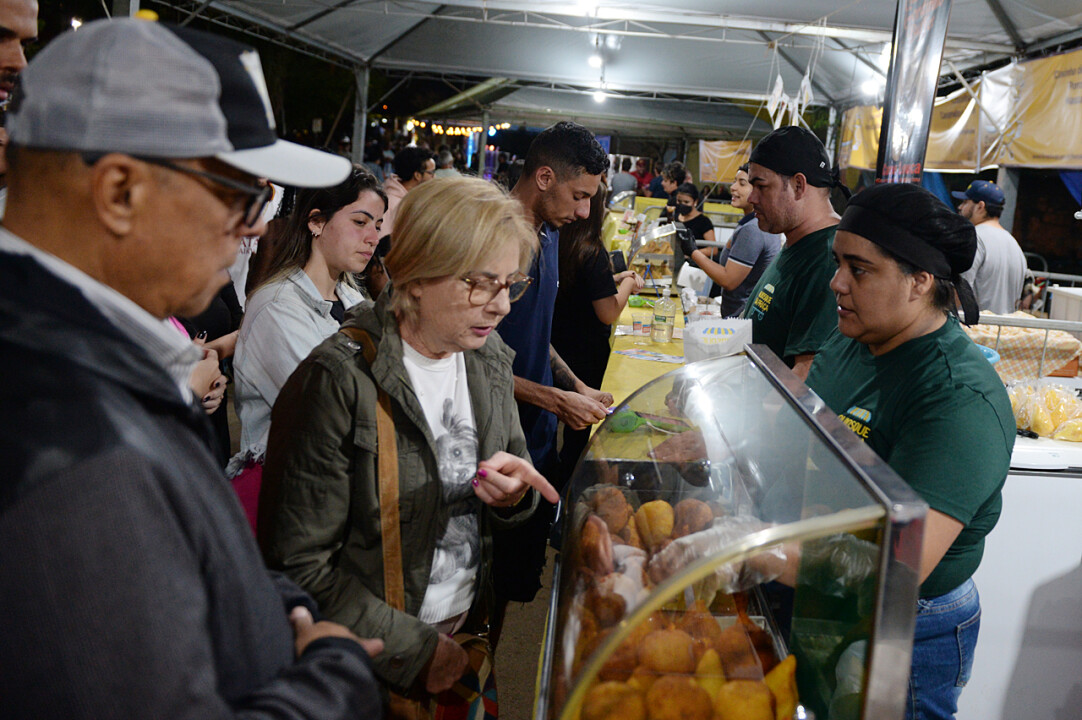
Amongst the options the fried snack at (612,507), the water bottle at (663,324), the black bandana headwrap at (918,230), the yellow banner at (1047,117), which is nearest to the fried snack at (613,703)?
the fried snack at (612,507)

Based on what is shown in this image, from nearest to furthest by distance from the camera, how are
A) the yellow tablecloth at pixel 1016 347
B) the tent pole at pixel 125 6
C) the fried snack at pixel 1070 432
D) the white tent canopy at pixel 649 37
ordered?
the fried snack at pixel 1070 432
the yellow tablecloth at pixel 1016 347
the tent pole at pixel 125 6
the white tent canopy at pixel 649 37

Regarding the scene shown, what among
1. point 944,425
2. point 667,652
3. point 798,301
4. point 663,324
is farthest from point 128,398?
point 663,324

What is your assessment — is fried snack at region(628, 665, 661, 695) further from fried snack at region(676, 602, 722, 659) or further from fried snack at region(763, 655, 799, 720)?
fried snack at region(763, 655, 799, 720)

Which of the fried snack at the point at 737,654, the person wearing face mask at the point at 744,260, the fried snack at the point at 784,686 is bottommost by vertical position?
the fried snack at the point at 784,686

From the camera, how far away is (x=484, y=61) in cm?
1538

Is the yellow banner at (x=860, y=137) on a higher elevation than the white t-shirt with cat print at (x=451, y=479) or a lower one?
higher

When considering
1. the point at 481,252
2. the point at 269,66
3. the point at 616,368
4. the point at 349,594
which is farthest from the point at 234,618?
the point at 269,66

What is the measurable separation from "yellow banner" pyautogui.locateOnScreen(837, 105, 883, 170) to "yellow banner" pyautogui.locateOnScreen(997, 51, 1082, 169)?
3.62 metres

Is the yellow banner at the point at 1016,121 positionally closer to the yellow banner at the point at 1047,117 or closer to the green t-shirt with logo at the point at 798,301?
the yellow banner at the point at 1047,117

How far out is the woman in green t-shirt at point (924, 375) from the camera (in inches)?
64.0

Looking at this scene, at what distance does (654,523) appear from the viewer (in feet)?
5.56

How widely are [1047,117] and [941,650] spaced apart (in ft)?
27.7

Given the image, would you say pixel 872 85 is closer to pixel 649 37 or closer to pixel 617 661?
pixel 649 37

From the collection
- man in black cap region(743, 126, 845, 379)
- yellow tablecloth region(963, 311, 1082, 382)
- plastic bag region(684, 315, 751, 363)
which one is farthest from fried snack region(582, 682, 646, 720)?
yellow tablecloth region(963, 311, 1082, 382)
